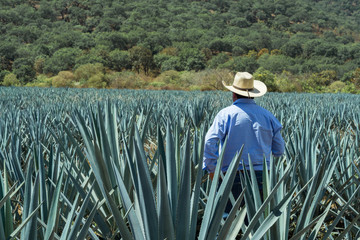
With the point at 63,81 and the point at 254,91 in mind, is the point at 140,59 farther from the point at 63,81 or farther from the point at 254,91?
the point at 254,91

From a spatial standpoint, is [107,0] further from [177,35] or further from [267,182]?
[267,182]

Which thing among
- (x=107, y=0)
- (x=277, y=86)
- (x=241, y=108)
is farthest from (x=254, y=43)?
(x=241, y=108)

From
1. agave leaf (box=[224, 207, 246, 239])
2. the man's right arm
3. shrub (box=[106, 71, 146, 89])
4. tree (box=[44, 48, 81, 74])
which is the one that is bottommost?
shrub (box=[106, 71, 146, 89])

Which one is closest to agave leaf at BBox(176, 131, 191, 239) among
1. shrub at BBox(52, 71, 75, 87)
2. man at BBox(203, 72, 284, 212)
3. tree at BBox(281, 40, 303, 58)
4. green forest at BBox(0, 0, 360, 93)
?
man at BBox(203, 72, 284, 212)

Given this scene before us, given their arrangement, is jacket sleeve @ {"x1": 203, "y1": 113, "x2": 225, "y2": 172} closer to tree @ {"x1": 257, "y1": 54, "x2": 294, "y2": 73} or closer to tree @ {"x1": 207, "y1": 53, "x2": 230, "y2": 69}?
tree @ {"x1": 257, "y1": 54, "x2": 294, "y2": 73}

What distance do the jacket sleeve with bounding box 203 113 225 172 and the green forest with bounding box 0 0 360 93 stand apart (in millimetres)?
27667

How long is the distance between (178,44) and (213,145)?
198 feet

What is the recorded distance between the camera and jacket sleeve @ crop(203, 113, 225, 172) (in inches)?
87.4

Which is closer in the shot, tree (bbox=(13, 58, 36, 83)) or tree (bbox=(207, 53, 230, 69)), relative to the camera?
tree (bbox=(13, 58, 36, 83))

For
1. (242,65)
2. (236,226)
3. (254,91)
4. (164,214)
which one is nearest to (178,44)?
(242,65)

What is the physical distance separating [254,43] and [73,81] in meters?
39.3

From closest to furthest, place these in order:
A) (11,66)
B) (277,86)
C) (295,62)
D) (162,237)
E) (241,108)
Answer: (162,237) → (241,108) → (277,86) → (11,66) → (295,62)

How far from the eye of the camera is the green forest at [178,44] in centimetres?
3688

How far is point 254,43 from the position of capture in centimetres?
6662
